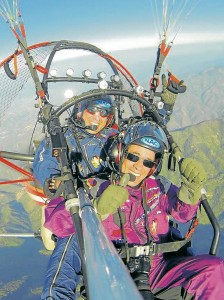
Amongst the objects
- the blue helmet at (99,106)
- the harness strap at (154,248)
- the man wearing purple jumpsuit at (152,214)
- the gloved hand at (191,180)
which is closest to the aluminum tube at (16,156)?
the blue helmet at (99,106)

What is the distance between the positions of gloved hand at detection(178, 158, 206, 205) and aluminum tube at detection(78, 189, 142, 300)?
99cm

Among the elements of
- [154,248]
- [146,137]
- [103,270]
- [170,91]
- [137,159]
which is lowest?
[154,248]

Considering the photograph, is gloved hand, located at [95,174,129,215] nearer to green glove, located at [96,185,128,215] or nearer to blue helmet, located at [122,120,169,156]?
green glove, located at [96,185,128,215]

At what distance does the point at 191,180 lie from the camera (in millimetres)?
2613

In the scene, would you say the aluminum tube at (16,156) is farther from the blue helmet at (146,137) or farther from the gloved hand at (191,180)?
the gloved hand at (191,180)

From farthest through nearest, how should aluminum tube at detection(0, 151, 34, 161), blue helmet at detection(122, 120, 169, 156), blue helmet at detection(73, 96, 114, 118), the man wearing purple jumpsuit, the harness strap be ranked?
blue helmet at detection(73, 96, 114, 118)
aluminum tube at detection(0, 151, 34, 161)
blue helmet at detection(122, 120, 169, 156)
the harness strap
the man wearing purple jumpsuit

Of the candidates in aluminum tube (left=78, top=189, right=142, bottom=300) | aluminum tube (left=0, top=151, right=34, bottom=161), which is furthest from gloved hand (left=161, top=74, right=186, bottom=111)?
aluminum tube (left=78, top=189, right=142, bottom=300)

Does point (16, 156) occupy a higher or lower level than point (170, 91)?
lower

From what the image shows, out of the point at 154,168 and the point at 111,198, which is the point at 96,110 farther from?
the point at 111,198

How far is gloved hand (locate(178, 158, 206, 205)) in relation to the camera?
2.54 m

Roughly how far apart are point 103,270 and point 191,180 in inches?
53.0

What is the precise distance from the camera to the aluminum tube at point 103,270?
1347 millimetres

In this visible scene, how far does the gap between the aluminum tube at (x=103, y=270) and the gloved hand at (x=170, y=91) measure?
11.2 ft

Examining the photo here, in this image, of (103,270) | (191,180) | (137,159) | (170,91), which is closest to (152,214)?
(137,159)
